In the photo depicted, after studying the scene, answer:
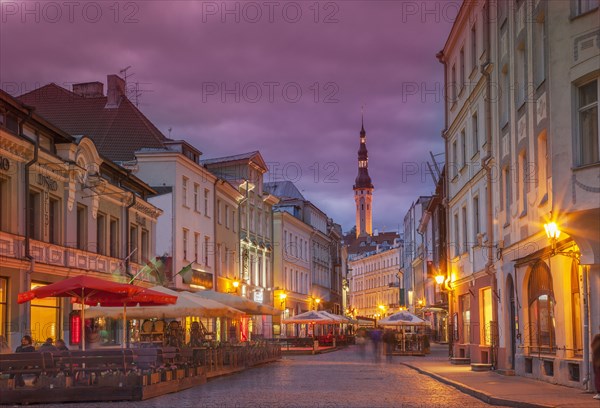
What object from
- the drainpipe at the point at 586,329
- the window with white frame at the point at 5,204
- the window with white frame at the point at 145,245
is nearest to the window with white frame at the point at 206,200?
the window with white frame at the point at 145,245

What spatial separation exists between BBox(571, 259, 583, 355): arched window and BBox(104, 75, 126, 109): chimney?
32438mm

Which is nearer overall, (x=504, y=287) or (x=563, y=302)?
(x=563, y=302)

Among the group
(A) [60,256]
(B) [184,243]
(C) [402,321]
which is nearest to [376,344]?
(C) [402,321]

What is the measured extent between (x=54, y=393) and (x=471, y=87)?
741 inches

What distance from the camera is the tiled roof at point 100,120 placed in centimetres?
4616

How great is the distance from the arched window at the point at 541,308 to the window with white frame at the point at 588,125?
190 inches

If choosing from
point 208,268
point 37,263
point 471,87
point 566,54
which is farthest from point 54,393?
point 208,268

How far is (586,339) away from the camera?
1859 centimetres

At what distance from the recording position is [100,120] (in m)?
47.4

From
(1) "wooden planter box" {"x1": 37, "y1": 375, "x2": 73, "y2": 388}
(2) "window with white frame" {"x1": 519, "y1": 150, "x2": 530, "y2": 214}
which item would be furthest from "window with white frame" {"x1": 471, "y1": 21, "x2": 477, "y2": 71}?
(1) "wooden planter box" {"x1": 37, "y1": 375, "x2": 73, "y2": 388}

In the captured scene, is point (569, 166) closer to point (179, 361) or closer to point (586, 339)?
point (586, 339)

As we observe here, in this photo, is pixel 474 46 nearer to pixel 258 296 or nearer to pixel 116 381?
pixel 116 381

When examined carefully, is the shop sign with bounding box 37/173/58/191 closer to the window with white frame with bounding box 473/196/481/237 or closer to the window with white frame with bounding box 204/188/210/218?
the window with white frame with bounding box 473/196/481/237

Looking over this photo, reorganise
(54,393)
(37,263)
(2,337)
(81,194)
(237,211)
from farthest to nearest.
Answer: (237,211)
(81,194)
(37,263)
(2,337)
(54,393)
